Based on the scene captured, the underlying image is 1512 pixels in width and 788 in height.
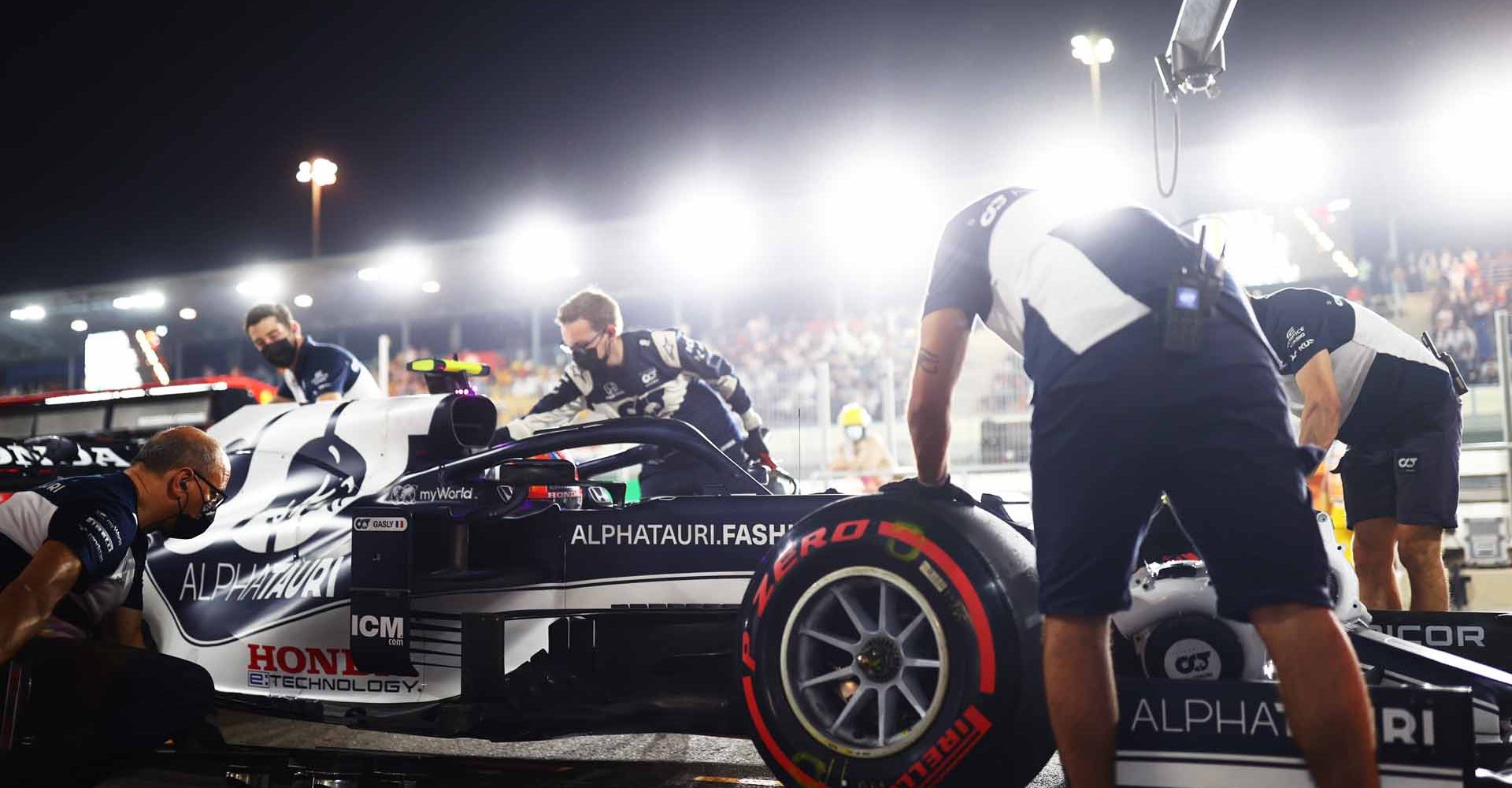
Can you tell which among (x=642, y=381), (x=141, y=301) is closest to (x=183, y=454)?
(x=642, y=381)

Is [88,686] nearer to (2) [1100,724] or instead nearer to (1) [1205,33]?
(2) [1100,724]

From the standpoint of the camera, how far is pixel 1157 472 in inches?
84.0

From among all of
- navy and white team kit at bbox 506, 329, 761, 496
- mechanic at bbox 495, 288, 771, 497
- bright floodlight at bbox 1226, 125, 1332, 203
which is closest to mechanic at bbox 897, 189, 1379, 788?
mechanic at bbox 495, 288, 771, 497

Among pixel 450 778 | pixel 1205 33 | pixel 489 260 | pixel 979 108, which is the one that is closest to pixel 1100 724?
pixel 450 778

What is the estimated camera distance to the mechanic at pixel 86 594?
2.84m

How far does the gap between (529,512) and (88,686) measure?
1.26m

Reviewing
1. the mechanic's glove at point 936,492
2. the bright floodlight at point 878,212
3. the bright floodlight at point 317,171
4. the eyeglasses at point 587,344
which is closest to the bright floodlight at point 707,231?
the bright floodlight at point 878,212

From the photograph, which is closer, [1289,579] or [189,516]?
[1289,579]

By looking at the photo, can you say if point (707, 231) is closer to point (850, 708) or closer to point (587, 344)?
point (587, 344)

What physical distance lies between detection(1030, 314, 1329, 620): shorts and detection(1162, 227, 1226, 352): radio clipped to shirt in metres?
0.03

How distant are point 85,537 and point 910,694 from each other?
2045mm

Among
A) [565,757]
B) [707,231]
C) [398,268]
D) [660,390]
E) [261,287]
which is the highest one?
[707,231]

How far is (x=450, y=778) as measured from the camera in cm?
349

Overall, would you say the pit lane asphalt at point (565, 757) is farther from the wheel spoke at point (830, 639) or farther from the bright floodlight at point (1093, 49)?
the bright floodlight at point (1093, 49)
